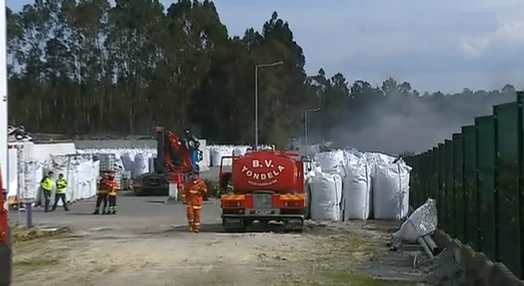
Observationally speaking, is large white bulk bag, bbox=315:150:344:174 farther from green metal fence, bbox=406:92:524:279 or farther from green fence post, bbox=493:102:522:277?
green fence post, bbox=493:102:522:277

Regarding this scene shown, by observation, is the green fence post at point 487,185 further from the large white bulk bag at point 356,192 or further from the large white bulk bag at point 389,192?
the large white bulk bag at point 389,192

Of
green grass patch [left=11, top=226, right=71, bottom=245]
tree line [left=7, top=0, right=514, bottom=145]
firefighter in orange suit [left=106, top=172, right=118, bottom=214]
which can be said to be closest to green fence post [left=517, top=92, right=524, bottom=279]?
green grass patch [left=11, top=226, right=71, bottom=245]

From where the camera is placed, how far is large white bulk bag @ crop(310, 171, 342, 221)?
26.0m

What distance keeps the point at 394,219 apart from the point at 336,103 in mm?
92906

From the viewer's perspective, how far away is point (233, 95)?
8875 centimetres

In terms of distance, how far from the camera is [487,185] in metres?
12.1

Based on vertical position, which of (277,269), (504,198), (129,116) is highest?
(129,116)

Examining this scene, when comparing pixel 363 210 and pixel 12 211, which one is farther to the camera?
pixel 12 211

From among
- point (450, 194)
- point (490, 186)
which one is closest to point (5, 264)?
point (490, 186)

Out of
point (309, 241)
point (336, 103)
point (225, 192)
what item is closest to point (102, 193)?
point (225, 192)

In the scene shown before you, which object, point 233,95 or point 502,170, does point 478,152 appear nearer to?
point 502,170

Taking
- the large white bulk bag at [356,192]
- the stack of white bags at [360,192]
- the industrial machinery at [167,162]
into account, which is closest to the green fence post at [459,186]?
the stack of white bags at [360,192]

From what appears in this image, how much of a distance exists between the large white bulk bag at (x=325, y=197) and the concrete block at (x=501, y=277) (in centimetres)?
1444

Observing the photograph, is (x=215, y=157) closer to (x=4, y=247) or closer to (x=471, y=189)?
(x=471, y=189)
